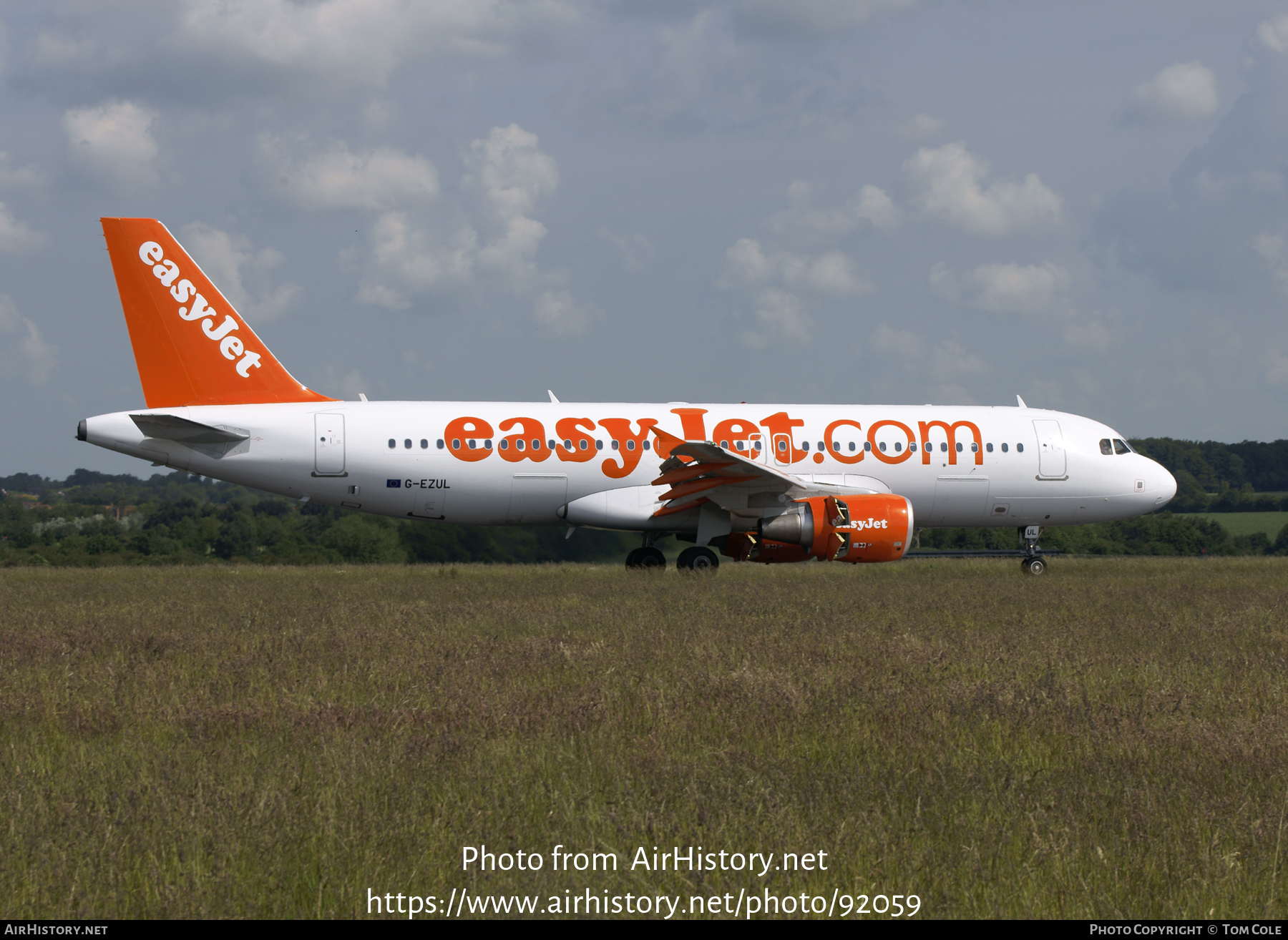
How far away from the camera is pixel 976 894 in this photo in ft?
14.2

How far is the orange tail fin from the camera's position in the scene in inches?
821

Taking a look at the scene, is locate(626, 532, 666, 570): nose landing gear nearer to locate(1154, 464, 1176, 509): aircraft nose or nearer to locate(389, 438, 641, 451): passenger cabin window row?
locate(389, 438, 641, 451): passenger cabin window row

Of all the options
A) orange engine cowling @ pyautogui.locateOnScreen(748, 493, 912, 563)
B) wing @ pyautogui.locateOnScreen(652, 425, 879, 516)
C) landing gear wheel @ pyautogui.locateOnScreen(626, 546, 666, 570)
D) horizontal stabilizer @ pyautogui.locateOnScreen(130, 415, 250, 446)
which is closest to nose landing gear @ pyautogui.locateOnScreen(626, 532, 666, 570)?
landing gear wheel @ pyautogui.locateOnScreen(626, 546, 666, 570)

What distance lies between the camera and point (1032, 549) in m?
A: 24.5

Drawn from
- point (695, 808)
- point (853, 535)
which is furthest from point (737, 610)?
point (695, 808)

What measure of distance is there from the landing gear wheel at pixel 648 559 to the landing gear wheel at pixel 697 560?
84cm

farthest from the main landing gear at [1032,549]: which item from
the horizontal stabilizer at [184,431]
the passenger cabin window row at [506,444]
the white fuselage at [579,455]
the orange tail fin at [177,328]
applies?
the horizontal stabilizer at [184,431]

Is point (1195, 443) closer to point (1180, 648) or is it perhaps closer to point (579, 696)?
point (1180, 648)

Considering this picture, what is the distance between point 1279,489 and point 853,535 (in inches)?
2094

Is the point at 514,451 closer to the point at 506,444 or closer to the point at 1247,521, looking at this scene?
the point at 506,444

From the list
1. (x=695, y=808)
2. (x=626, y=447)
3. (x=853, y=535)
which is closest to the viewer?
(x=695, y=808)

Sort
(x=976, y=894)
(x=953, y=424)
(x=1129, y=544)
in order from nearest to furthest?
(x=976, y=894), (x=953, y=424), (x=1129, y=544)

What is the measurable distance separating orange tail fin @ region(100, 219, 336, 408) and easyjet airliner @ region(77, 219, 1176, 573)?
0.03 meters

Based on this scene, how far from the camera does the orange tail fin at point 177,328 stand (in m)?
20.9
